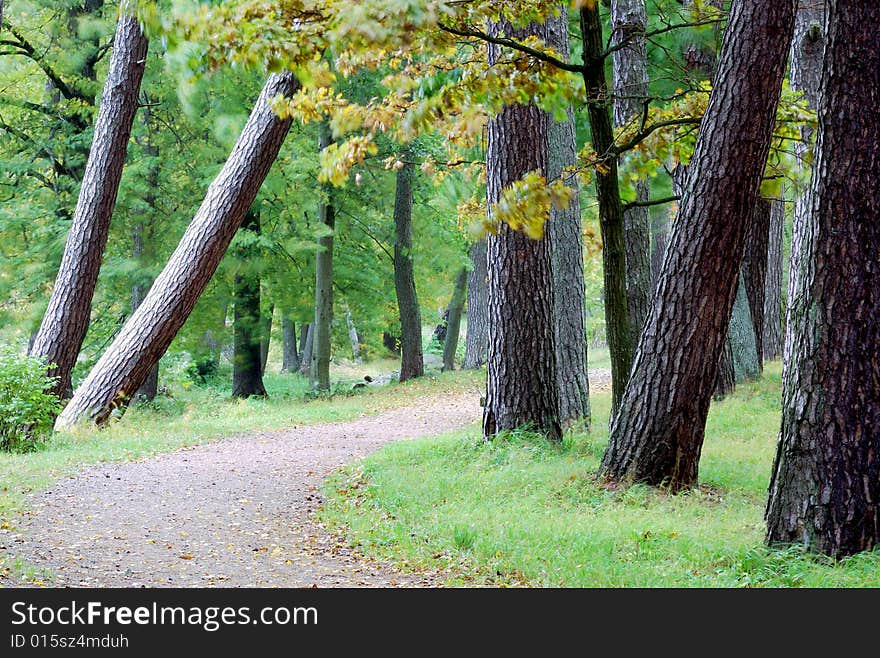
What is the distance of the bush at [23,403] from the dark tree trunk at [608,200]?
293 inches

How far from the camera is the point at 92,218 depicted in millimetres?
13500

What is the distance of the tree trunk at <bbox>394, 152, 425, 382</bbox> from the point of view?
20766 millimetres

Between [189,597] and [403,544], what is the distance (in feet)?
6.33

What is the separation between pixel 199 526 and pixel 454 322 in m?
19.6

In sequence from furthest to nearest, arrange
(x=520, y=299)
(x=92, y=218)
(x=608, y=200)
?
(x=92, y=218) < (x=520, y=299) < (x=608, y=200)

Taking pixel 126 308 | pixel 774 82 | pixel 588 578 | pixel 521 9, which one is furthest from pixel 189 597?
pixel 126 308

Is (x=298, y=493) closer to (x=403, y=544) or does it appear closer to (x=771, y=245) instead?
(x=403, y=544)

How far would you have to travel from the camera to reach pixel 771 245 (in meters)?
18.9

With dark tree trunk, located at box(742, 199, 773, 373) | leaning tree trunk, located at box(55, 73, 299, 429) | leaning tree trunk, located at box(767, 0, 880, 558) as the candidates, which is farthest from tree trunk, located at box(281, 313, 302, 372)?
leaning tree trunk, located at box(767, 0, 880, 558)

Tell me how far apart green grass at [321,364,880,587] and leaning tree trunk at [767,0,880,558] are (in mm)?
324

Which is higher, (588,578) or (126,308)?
(126,308)

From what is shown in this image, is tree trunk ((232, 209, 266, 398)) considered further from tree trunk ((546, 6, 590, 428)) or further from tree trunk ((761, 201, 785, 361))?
tree trunk ((761, 201, 785, 361))

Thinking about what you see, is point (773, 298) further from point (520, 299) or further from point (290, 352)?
point (290, 352)

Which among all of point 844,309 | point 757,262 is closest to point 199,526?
A: point 844,309
